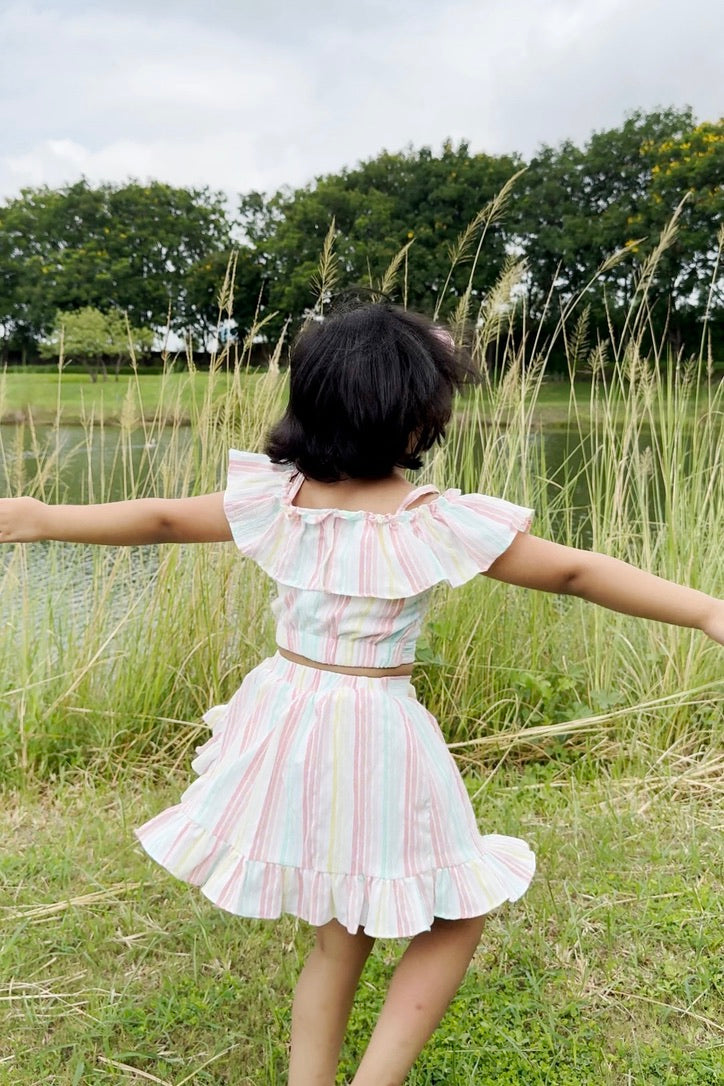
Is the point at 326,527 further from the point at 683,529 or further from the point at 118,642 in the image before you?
the point at 683,529

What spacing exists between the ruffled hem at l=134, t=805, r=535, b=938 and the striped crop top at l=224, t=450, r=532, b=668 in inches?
10.5

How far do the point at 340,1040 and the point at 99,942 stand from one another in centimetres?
72

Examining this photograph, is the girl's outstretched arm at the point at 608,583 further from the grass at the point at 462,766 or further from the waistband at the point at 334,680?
the grass at the point at 462,766

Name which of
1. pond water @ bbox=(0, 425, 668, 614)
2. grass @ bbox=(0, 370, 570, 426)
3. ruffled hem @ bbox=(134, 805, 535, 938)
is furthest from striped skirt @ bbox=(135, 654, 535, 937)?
pond water @ bbox=(0, 425, 668, 614)

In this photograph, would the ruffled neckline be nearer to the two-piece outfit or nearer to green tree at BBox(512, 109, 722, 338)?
the two-piece outfit

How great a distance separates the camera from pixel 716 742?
2.43 metres

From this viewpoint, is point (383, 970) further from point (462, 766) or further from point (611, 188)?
point (611, 188)

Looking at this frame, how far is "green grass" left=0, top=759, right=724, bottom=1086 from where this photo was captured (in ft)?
4.35

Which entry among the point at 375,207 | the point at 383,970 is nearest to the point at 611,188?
the point at 375,207

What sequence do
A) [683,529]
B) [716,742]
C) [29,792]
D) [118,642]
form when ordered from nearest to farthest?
[29,792], [716,742], [118,642], [683,529]

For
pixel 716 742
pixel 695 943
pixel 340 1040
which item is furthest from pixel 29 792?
pixel 716 742

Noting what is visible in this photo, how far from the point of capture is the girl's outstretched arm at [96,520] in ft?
3.82

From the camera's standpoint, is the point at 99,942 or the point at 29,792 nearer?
the point at 99,942

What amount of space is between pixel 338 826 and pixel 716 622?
0.52 m
